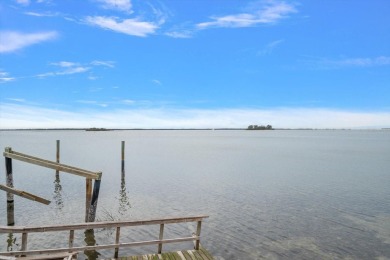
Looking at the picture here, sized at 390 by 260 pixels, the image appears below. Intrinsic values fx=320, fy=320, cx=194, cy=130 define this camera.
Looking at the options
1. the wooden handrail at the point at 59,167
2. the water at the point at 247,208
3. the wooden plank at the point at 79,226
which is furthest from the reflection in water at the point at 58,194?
the wooden plank at the point at 79,226

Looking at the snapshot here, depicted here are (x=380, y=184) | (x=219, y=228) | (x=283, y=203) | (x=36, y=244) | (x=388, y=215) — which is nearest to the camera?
(x=36, y=244)

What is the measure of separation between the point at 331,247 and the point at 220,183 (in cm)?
1667

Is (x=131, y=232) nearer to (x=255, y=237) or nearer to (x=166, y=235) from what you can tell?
(x=166, y=235)

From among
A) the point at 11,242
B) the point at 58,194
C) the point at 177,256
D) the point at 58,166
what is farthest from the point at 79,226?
the point at 58,194

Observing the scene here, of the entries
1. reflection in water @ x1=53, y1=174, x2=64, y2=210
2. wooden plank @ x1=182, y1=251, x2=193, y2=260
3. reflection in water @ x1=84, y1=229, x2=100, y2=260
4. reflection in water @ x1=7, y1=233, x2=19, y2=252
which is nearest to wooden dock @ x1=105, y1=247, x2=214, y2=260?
wooden plank @ x1=182, y1=251, x2=193, y2=260

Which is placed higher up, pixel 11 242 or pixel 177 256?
pixel 177 256

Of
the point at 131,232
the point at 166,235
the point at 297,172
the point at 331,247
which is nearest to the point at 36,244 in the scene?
the point at 131,232

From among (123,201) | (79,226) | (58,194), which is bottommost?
(58,194)

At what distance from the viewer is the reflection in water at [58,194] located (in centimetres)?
2161

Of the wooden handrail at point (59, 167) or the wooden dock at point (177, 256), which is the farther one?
the wooden handrail at point (59, 167)

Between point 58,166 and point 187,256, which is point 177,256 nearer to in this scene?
point 187,256

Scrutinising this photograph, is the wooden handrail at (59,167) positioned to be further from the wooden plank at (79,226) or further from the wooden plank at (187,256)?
the wooden plank at (187,256)

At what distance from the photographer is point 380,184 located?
29766mm

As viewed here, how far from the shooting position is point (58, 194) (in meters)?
25.3
